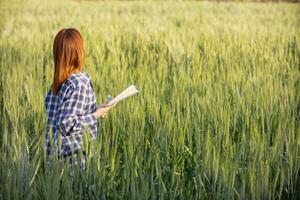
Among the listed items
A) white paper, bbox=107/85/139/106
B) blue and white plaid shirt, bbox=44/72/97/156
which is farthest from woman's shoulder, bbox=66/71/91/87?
white paper, bbox=107/85/139/106

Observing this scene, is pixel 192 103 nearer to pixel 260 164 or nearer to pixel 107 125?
pixel 107 125

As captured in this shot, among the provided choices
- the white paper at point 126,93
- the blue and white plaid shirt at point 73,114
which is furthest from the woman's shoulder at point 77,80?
the white paper at point 126,93

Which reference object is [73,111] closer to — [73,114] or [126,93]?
[73,114]

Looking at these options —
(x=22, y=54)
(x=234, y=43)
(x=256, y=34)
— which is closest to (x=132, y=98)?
Result: (x=22, y=54)

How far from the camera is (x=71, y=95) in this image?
183 cm

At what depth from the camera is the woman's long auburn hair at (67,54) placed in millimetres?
1846

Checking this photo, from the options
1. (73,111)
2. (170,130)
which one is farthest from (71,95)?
(170,130)

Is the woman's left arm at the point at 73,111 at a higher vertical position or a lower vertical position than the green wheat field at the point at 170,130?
higher

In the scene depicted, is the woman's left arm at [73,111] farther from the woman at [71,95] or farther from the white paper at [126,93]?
the white paper at [126,93]

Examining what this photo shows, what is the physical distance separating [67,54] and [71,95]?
14 centimetres

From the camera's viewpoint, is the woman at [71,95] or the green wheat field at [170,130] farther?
the woman at [71,95]

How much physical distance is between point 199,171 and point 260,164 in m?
0.19

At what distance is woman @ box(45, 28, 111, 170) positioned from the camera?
1833 mm

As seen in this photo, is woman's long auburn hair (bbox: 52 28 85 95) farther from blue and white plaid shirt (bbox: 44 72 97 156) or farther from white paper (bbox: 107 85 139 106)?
white paper (bbox: 107 85 139 106)
